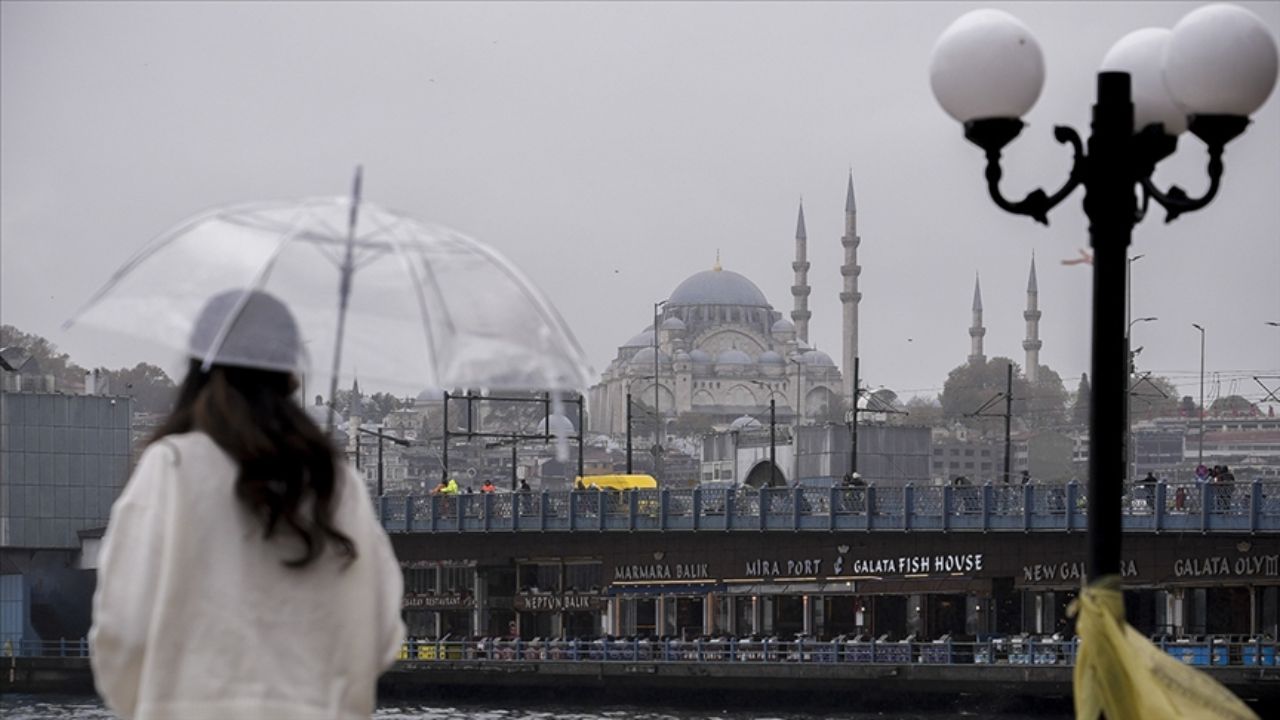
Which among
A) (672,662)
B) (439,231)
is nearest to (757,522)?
(672,662)

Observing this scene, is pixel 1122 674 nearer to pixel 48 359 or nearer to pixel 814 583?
pixel 814 583

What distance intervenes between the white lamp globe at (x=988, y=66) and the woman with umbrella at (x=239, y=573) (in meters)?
5.01

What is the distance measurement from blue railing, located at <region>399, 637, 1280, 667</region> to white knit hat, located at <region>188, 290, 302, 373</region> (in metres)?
38.3

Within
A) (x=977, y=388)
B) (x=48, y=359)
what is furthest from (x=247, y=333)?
(x=977, y=388)

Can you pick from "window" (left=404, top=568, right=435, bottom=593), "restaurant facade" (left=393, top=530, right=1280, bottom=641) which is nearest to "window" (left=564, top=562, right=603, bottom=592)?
"restaurant facade" (left=393, top=530, right=1280, bottom=641)

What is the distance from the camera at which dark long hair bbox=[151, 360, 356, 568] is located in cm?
477

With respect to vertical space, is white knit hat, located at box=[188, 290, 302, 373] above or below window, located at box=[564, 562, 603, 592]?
above

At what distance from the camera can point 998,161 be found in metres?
9.88

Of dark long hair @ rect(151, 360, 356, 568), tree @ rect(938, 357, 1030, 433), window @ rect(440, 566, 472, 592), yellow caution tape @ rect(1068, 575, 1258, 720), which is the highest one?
tree @ rect(938, 357, 1030, 433)

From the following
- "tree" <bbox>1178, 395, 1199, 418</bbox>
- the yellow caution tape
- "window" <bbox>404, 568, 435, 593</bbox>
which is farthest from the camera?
"tree" <bbox>1178, 395, 1199, 418</bbox>

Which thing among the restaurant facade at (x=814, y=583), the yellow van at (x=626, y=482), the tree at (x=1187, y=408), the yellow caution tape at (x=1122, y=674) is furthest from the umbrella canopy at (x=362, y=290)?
the tree at (x=1187, y=408)

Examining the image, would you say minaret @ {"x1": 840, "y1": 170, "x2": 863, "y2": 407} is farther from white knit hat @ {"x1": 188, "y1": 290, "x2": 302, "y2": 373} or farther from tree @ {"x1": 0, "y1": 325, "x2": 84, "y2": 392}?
white knit hat @ {"x1": 188, "y1": 290, "x2": 302, "y2": 373}

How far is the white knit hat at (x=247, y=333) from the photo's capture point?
4988mm

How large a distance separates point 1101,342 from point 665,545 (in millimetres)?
48285
